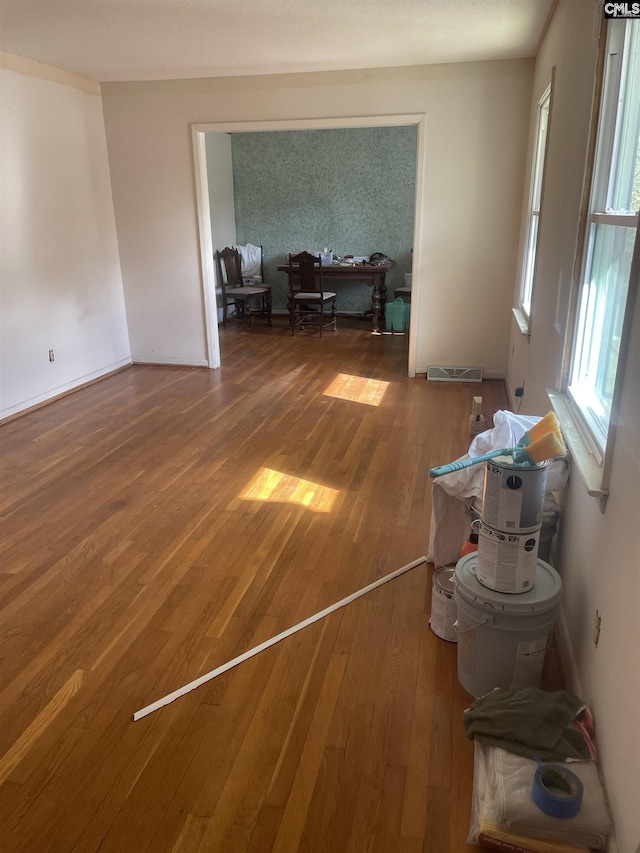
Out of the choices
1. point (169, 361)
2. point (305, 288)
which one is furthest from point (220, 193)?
point (169, 361)

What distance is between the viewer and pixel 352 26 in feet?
12.5

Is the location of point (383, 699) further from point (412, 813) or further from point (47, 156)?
point (47, 156)

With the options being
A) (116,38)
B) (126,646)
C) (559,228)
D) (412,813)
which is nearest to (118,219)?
(116,38)

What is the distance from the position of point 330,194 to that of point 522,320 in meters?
4.70

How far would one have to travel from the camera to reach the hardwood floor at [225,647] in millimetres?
1542

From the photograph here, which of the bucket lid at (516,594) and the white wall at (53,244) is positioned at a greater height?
the white wall at (53,244)

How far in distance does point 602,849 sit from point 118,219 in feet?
19.1

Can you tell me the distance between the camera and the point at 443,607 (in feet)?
6.84

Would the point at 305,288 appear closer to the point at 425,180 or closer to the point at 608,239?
the point at 425,180

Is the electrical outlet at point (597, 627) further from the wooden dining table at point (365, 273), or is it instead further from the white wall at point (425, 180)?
the wooden dining table at point (365, 273)

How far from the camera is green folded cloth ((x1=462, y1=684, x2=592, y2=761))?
1.52 m

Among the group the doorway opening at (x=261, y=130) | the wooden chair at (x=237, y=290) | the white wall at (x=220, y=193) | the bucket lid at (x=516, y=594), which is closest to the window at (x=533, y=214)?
the doorway opening at (x=261, y=130)

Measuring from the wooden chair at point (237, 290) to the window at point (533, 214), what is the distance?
13.0 feet

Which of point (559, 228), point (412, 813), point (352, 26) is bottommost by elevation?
point (412, 813)
